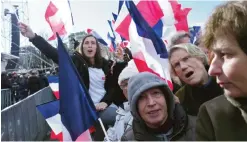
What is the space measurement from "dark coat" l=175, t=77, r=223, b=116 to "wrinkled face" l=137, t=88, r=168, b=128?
1.17ft

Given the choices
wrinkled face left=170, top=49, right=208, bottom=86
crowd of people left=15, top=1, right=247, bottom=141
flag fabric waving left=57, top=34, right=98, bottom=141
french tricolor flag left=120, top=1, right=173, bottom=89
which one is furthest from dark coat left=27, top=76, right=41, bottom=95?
wrinkled face left=170, top=49, right=208, bottom=86

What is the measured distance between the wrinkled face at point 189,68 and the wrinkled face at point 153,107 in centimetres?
38

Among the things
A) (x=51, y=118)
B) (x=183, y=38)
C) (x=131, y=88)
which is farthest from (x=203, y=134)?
(x=51, y=118)

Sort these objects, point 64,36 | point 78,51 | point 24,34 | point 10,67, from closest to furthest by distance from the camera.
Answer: point 24,34
point 78,51
point 64,36
point 10,67

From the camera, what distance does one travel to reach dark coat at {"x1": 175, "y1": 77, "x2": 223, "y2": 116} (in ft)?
7.13

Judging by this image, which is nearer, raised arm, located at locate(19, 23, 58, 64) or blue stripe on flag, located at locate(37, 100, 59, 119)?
blue stripe on flag, located at locate(37, 100, 59, 119)

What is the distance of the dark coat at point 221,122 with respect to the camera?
115cm

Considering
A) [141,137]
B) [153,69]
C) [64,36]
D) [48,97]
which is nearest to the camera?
[141,137]

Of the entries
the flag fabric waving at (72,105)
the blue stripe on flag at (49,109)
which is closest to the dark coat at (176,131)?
the flag fabric waving at (72,105)

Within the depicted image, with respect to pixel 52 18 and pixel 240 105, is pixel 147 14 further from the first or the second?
pixel 240 105

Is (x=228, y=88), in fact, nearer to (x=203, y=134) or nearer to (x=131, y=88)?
(x=203, y=134)

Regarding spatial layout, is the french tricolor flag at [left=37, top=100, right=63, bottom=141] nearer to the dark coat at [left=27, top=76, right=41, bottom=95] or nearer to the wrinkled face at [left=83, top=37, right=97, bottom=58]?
the wrinkled face at [left=83, top=37, right=97, bottom=58]

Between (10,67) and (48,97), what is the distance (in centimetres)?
1652

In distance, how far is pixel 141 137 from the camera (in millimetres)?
1887
